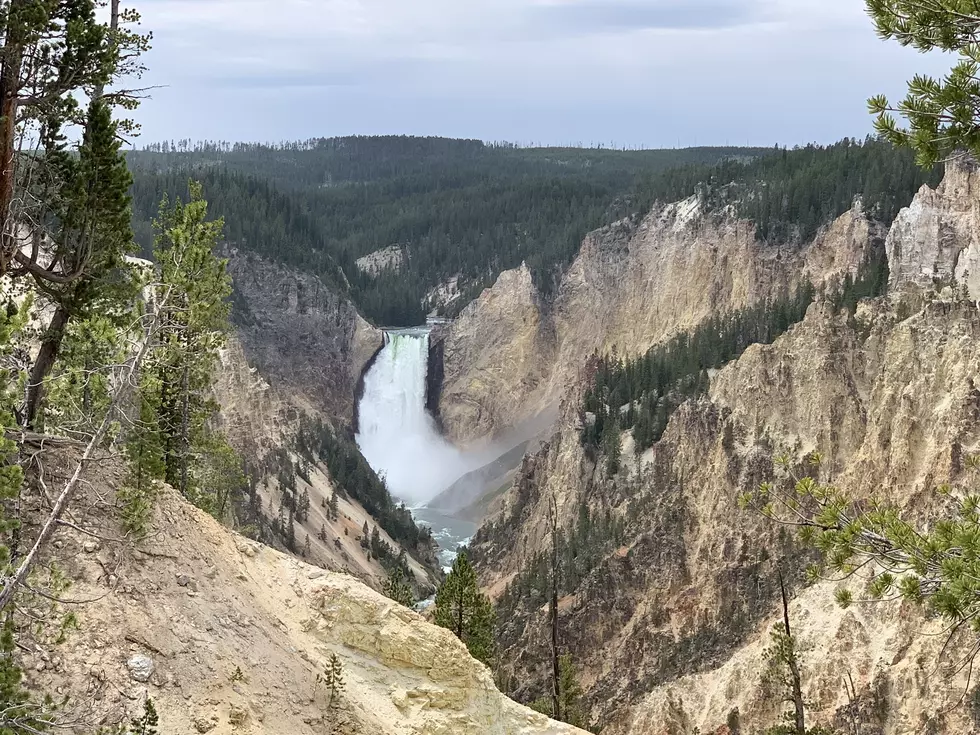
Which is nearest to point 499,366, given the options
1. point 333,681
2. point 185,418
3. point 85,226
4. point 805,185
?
point 805,185

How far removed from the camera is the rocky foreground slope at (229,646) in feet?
40.6

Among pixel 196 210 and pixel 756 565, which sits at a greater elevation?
pixel 196 210

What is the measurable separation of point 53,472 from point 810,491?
932 cm

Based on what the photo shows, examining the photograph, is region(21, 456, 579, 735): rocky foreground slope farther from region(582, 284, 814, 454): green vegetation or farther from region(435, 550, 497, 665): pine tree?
region(582, 284, 814, 454): green vegetation

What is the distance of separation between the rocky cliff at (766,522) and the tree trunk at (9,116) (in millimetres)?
23221

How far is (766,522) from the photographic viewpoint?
1609 inches

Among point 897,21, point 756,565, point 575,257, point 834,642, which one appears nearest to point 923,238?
point 756,565

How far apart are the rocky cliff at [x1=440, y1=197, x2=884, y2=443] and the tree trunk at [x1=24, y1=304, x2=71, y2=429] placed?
53.9 m

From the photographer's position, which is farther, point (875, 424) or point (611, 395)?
point (611, 395)

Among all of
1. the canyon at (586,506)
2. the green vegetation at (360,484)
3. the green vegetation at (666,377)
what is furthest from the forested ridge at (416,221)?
the green vegetation at (666,377)

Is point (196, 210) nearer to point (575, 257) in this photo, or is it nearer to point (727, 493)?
point (727, 493)

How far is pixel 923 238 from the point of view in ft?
160

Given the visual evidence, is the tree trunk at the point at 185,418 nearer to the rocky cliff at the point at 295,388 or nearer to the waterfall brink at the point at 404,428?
the rocky cliff at the point at 295,388

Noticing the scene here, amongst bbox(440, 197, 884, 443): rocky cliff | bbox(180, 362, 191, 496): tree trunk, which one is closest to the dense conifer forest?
bbox(440, 197, 884, 443): rocky cliff
